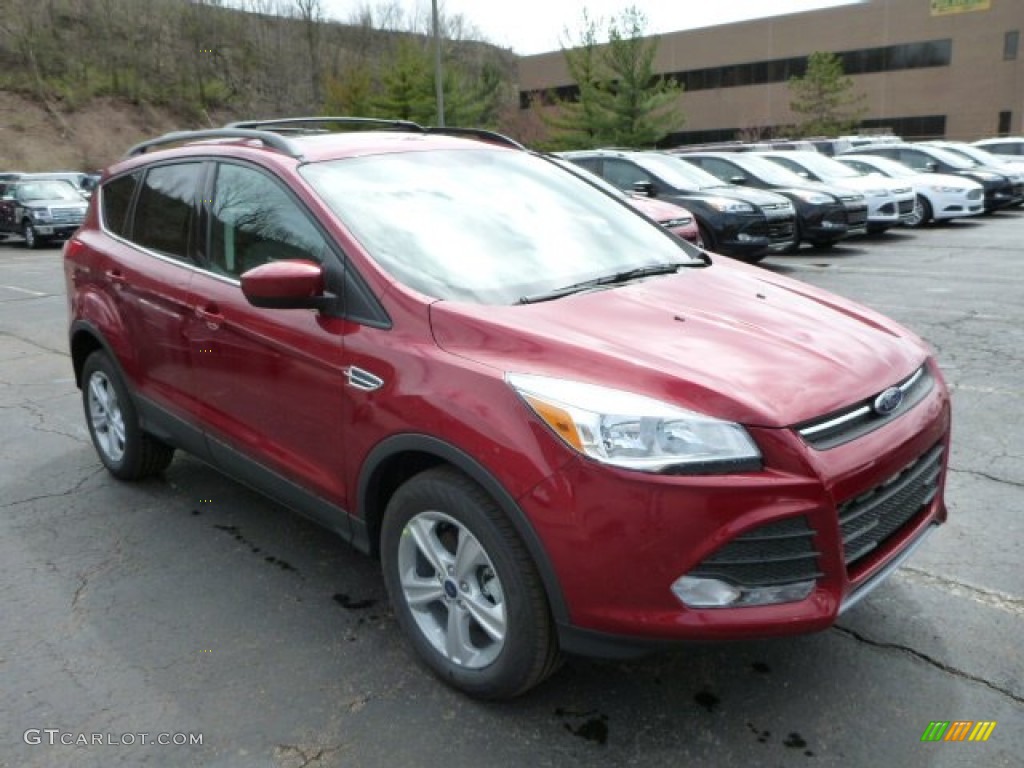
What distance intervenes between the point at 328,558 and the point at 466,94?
143ft

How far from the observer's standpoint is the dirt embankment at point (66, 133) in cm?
4800

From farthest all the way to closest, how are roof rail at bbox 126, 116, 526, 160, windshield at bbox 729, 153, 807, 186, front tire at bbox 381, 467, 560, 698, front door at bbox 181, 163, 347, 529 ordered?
1. windshield at bbox 729, 153, 807, 186
2. roof rail at bbox 126, 116, 526, 160
3. front door at bbox 181, 163, 347, 529
4. front tire at bbox 381, 467, 560, 698

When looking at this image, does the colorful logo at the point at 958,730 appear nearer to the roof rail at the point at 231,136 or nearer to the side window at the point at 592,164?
the roof rail at the point at 231,136

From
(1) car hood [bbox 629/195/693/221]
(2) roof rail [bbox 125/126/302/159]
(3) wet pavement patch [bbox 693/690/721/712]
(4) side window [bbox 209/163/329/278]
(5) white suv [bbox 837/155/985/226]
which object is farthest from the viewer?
(5) white suv [bbox 837/155/985/226]

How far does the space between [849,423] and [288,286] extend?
1809mm

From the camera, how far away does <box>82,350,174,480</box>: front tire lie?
4.52 meters

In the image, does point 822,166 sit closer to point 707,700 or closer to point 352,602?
point 352,602

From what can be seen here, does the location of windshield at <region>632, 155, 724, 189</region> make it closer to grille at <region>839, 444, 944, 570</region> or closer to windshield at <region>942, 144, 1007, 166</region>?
grille at <region>839, 444, 944, 570</region>

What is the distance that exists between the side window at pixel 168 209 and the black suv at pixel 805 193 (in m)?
11.1

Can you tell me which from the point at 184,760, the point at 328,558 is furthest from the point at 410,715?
the point at 328,558

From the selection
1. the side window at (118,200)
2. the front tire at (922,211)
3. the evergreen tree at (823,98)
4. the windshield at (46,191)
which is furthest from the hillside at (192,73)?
the side window at (118,200)

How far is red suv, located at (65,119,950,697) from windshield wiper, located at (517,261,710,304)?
16 millimetres

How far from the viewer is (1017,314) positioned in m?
8.51

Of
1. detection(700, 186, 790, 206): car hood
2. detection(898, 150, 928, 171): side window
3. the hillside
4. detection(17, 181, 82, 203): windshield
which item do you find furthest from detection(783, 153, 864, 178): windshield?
the hillside
